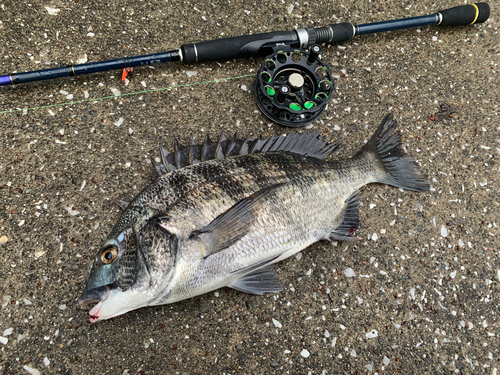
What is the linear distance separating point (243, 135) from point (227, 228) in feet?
2.66

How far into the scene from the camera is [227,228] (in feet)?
4.97

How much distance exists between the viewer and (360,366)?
1809mm

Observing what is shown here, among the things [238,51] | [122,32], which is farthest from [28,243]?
[238,51]

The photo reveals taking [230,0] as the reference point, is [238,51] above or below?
below

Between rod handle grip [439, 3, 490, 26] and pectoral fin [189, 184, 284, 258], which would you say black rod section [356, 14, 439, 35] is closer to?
rod handle grip [439, 3, 490, 26]

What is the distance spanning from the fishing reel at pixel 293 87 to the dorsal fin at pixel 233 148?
0.70 feet

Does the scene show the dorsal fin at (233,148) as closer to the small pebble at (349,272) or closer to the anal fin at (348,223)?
the anal fin at (348,223)

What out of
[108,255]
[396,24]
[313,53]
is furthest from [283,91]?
[108,255]

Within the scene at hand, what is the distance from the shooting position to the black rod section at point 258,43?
1920mm

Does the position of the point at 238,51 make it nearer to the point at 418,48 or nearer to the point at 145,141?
the point at 145,141

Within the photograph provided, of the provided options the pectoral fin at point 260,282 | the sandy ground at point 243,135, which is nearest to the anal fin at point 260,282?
the pectoral fin at point 260,282

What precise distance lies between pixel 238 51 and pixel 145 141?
2.68 feet

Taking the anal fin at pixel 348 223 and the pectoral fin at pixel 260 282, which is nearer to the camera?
the pectoral fin at pixel 260 282

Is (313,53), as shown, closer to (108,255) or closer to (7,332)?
(108,255)
